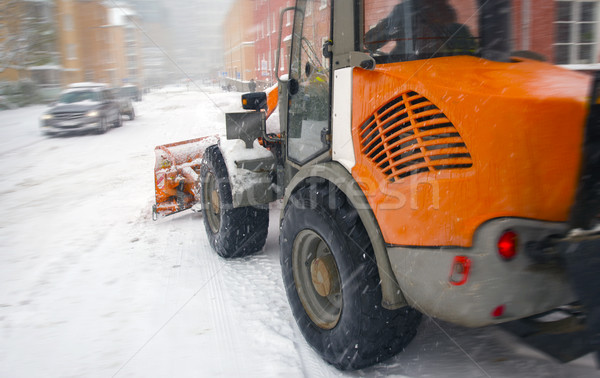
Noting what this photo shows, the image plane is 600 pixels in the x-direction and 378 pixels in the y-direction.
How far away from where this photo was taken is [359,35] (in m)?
2.50

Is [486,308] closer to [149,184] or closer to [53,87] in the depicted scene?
[149,184]

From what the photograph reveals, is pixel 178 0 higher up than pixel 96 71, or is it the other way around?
pixel 96 71

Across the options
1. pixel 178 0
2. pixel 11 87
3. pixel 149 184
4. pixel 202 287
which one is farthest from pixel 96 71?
pixel 202 287

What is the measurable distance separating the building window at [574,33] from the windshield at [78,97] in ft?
53.9

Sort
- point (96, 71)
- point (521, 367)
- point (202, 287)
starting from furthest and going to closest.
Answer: point (96, 71)
point (202, 287)
point (521, 367)

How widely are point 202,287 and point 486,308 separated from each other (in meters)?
2.74

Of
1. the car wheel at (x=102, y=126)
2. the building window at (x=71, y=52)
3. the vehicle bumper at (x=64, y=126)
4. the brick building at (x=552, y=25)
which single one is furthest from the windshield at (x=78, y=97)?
the brick building at (x=552, y=25)

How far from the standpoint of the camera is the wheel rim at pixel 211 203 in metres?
4.99

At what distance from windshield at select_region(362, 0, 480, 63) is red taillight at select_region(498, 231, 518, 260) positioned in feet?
3.32

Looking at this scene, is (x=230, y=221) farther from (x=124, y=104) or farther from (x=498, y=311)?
(x=124, y=104)

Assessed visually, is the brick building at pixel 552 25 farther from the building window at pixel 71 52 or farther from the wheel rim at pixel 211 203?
the building window at pixel 71 52

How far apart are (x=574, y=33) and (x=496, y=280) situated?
137 centimetres

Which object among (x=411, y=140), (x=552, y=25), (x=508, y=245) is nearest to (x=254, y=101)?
(x=411, y=140)

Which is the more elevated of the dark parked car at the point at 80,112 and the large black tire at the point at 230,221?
the dark parked car at the point at 80,112
